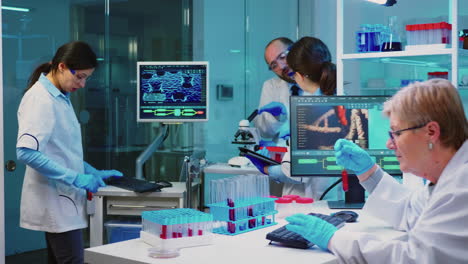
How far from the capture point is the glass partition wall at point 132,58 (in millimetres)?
4055

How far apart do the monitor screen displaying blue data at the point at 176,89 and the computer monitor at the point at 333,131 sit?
1.09m

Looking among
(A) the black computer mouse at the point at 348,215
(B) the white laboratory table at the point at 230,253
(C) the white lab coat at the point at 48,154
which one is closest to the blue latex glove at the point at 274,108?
(C) the white lab coat at the point at 48,154

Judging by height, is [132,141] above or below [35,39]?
below

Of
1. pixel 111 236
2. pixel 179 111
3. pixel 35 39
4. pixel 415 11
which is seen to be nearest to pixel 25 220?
pixel 111 236

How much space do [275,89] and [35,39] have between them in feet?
6.07

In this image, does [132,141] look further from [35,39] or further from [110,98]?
[35,39]

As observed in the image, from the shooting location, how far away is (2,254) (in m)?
3.34

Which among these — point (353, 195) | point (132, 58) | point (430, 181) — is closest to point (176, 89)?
point (353, 195)

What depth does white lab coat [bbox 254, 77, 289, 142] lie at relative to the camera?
4.65 meters

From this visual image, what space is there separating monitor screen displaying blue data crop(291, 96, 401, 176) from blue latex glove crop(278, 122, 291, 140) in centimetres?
121

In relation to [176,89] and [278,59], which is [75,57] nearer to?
[176,89]

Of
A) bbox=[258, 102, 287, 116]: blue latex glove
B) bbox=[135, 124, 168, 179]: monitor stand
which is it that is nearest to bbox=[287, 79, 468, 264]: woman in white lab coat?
bbox=[135, 124, 168, 179]: monitor stand

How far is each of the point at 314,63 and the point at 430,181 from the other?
133 cm

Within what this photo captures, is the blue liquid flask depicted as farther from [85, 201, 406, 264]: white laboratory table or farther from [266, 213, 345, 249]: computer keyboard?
[266, 213, 345, 249]: computer keyboard
